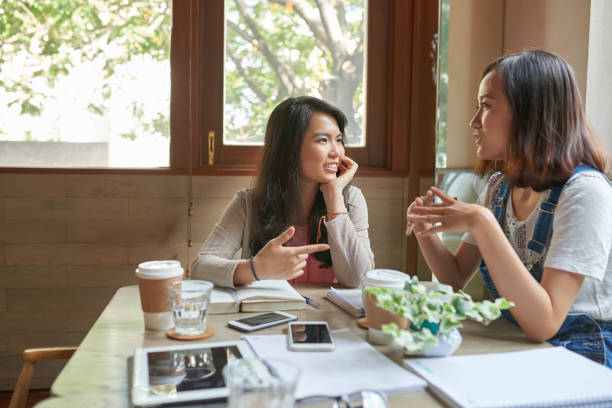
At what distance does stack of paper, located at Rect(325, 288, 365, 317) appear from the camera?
1249 mm

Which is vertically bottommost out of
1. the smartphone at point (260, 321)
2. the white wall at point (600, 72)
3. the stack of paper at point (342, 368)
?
the smartphone at point (260, 321)

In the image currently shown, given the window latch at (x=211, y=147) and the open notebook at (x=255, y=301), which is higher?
the window latch at (x=211, y=147)

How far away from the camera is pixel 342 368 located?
896 millimetres

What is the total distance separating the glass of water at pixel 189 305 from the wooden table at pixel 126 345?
39mm

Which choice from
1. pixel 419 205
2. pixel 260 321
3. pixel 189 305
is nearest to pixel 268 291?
pixel 260 321

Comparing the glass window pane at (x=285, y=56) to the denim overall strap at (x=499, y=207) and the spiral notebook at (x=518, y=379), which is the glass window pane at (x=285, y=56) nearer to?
the denim overall strap at (x=499, y=207)

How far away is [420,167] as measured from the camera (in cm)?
267

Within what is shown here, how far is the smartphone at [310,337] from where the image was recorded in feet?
3.24

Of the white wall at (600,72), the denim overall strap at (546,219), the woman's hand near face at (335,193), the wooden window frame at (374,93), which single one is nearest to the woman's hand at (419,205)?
the denim overall strap at (546,219)

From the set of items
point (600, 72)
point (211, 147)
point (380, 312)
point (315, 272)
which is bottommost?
point (315, 272)

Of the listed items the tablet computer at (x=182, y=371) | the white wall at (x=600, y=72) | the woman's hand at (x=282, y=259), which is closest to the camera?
the tablet computer at (x=182, y=371)

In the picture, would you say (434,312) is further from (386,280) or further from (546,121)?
(546,121)

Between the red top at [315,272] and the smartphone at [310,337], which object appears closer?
the smartphone at [310,337]

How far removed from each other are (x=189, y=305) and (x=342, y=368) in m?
0.35
